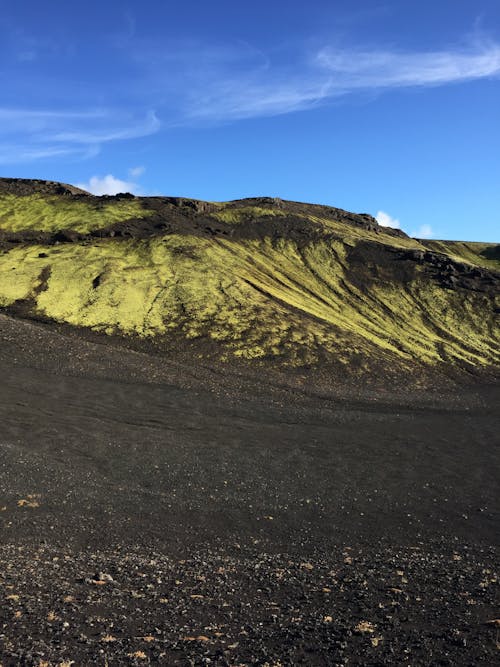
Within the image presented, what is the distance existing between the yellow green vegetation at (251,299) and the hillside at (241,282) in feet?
0.78

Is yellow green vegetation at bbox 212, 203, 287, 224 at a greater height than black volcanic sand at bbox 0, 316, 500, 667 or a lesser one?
greater

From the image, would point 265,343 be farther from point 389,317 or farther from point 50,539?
point 50,539

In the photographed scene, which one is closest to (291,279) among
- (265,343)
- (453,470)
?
(265,343)

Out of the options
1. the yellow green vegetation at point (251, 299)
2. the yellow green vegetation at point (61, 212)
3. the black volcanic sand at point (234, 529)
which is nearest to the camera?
the black volcanic sand at point (234, 529)

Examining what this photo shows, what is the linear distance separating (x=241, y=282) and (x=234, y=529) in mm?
56219

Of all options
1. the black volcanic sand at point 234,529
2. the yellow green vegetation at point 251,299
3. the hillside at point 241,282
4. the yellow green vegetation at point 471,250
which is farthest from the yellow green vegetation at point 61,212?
the yellow green vegetation at point 471,250

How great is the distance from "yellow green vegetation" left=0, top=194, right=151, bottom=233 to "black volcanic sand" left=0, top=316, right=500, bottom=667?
5736 centimetres

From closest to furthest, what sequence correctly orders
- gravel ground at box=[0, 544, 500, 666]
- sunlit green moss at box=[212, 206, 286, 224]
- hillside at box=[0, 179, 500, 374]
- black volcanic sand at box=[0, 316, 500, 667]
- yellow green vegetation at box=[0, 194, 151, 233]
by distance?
gravel ground at box=[0, 544, 500, 666] < black volcanic sand at box=[0, 316, 500, 667] < hillside at box=[0, 179, 500, 374] < yellow green vegetation at box=[0, 194, 151, 233] < sunlit green moss at box=[212, 206, 286, 224]

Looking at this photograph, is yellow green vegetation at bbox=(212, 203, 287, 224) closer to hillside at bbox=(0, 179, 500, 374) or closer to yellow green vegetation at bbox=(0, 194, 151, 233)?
hillside at bbox=(0, 179, 500, 374)

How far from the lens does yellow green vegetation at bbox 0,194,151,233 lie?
89562mm

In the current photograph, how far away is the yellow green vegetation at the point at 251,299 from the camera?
57.7m

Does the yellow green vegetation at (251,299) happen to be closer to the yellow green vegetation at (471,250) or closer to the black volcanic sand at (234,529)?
the black volcanic sand at (234,529)

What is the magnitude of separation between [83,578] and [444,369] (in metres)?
55.1

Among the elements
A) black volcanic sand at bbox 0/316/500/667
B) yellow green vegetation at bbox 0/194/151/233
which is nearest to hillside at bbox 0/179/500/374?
yellow green vegetation at bbox 0/194/151/233
